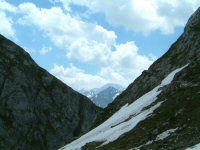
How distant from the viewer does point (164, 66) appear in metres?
87.9

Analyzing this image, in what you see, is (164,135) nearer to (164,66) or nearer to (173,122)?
(173,122)

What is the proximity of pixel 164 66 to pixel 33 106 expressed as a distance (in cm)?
8255

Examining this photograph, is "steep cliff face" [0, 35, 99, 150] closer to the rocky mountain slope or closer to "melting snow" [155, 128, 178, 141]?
the rocky mountain slope

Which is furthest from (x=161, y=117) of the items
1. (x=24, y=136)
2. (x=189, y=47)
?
(x=24, y=136)

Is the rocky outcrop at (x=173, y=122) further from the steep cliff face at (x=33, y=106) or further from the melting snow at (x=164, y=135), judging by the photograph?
the steep cliff face at (x=33, y=106)

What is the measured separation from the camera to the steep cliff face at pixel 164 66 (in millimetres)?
81438

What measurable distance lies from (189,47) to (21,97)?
86.0 meters

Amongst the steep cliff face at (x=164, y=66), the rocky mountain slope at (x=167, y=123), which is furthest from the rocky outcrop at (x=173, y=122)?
the steep cliff face at (x=164, y=66)

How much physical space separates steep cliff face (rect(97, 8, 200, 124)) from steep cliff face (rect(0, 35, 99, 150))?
154 feet

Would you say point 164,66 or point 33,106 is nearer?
point 164,66

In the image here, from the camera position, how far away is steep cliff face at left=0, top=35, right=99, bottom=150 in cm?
14700

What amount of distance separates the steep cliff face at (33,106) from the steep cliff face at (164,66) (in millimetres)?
47025

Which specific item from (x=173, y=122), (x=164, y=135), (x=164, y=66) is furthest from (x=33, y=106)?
(x=164, y=135)

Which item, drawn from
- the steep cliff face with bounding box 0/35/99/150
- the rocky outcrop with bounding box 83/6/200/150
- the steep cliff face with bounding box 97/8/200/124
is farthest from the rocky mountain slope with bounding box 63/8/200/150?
the steep cliff face with bounding box 0/35/99/150
